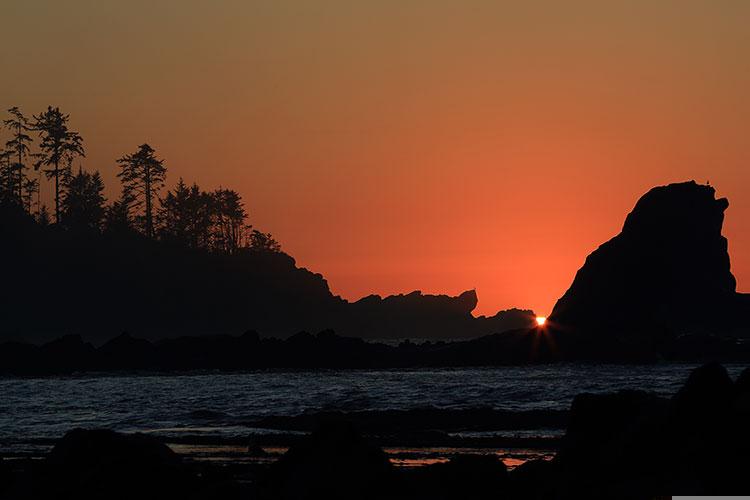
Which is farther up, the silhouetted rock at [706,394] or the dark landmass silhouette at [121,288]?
the dark landmass silhouette at [121,288]

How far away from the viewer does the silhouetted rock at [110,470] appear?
77.8ft

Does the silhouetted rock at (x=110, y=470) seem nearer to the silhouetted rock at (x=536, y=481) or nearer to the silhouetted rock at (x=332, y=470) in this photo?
the silhouetted rock at (x=332, y=470)

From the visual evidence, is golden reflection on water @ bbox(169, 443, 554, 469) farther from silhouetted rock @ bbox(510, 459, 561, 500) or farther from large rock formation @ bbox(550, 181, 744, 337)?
large rock formation @ bbox(550, 181, 744, 337)

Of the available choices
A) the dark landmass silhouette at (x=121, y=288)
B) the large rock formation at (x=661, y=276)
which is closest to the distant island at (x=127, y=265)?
the dark landmass silhouette at (x=121, y=288)

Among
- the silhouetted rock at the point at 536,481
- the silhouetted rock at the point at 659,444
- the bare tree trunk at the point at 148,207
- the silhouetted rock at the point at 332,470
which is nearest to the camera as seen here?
the silhouetted rock at the point at 332,470

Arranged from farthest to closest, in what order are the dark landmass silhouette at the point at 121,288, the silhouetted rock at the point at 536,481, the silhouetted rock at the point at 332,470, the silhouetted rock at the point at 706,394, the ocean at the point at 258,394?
1. the dark landmass silhouette at the point at 121,288
2. the ocean at the point at 258,394
3. the silhouetted rock at the point at 706,394
4. the silhouetted rock at the point at 536,481
5. the silhouetted rock at the point at 332,470

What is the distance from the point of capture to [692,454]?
23.9m

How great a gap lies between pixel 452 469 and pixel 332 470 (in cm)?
232

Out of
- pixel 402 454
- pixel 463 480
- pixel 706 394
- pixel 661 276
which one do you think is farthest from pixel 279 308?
pixel 463 480

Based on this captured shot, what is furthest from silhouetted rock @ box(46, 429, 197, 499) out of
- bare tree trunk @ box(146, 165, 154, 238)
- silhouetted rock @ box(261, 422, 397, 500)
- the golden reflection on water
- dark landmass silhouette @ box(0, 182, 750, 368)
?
bare tree trunk @ box(146, 165, 154, 238)

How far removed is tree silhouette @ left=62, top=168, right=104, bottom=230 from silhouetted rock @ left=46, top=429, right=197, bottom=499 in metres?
140

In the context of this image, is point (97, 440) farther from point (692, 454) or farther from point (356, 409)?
point (356, 409)

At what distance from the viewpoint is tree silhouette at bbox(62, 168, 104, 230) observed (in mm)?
162875

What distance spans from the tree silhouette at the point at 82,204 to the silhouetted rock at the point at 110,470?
140 meters
